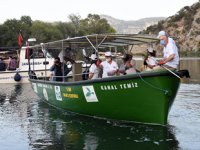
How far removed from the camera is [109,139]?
40.2ft

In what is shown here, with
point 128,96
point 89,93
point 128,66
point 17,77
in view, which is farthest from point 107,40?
point 17,77

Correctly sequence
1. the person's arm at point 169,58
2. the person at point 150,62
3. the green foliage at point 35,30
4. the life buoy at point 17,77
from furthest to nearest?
the green foliage at point 35,30 < the life buoy at point 17,77 < the person at point 150,62 < the person's arm at point 169,58

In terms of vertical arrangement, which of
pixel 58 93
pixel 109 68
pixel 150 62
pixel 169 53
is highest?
pixel 169 53

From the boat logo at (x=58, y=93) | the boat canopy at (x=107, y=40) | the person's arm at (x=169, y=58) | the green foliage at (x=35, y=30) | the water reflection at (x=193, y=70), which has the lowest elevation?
the water reflection at (x=193, y=70)

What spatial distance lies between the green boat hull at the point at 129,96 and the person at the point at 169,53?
322mm

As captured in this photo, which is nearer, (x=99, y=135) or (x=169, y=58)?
(x=169, y=58)

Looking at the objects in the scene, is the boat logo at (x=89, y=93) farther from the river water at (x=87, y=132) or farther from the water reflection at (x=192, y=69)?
the water reflection at (x=192, y=69)

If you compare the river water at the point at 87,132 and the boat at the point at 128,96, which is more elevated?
the boat at the point at 128,96

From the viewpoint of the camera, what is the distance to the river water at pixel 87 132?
11602mm

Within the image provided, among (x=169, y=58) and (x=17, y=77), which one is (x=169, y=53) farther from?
(x=17, y=77)

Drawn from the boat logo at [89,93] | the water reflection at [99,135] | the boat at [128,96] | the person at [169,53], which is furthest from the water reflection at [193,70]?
the person at [169,53]

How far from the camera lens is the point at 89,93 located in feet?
47.3

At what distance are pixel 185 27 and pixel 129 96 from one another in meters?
104

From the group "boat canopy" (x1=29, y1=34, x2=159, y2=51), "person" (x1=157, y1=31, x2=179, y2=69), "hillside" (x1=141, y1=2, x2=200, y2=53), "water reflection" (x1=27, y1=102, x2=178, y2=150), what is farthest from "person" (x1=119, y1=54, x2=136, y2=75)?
"hillside" (x1=141, y1=2, x2=200, y2=53)
